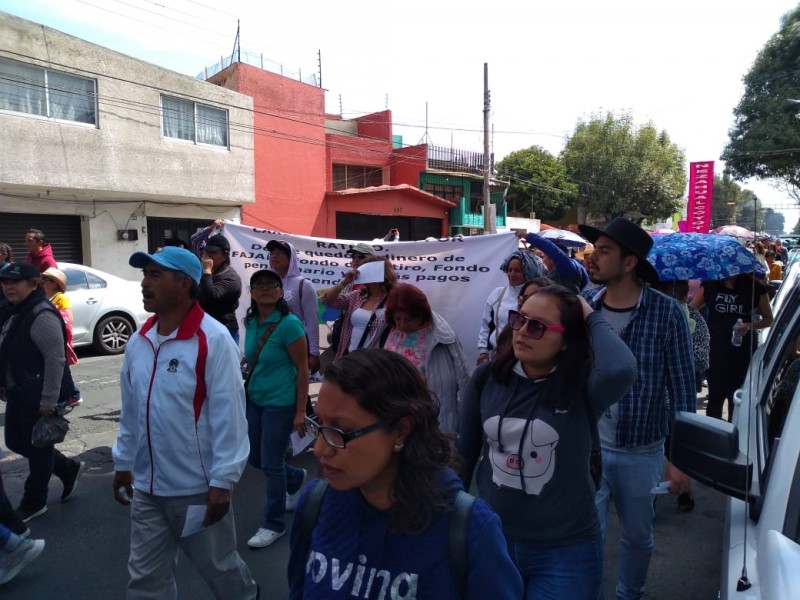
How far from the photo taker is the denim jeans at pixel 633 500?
2748mm

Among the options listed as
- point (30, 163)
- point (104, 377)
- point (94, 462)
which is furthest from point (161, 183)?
point (94, 462)

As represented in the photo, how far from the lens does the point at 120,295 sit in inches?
405

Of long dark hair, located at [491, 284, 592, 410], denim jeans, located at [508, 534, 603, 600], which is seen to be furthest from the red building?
denim jeans, located at [508, 534, 603, 600]

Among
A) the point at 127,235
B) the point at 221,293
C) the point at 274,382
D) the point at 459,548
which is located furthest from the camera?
the point at 127,235

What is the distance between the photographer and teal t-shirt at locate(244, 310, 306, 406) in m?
3.75

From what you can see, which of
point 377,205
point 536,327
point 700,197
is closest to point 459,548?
point 536,327

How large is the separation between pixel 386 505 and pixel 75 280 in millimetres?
10140

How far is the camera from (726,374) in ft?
17.3

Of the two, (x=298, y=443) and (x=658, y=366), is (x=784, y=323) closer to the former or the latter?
(x=658, y=366)

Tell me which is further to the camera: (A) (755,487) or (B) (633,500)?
(B) (633,500)

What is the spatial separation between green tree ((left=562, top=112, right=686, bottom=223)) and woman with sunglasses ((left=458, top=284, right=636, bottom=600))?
122ft

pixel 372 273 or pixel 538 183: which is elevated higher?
pixel 538 183

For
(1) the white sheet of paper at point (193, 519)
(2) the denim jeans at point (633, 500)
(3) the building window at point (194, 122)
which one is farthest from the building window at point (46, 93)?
(2) the denim jeans at point (633, 500)

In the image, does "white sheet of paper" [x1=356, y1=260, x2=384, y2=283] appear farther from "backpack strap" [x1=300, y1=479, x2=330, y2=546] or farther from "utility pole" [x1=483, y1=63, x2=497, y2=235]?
"utility pole" [x1=483, y1=63, x2=497, y2=235]
